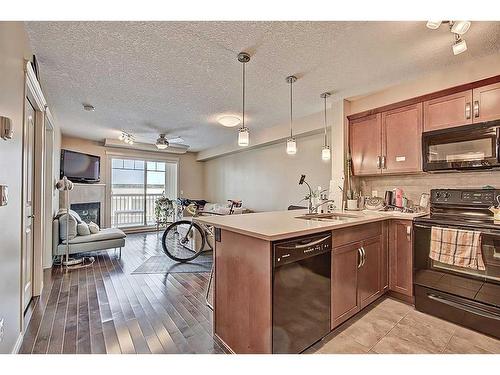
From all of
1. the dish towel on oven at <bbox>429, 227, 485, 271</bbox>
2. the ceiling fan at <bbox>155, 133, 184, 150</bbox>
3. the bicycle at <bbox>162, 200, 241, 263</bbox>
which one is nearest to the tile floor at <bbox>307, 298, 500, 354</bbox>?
the dish towel on oven at <bbox>429, 227, 485, 271</bbox>

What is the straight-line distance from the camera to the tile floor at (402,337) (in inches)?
70.1

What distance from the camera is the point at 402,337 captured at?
1.94 meters

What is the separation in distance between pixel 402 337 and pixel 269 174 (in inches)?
155

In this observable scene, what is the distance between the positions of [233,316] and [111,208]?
5993 mm

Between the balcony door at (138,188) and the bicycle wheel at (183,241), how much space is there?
317cm

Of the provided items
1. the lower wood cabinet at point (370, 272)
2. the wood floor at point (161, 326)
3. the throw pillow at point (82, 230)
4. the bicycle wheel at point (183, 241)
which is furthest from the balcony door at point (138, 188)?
the lower wood cabinet at point (370, 272)

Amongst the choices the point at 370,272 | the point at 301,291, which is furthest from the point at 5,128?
the point at 370,272

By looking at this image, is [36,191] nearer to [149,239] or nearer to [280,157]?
[149,239]

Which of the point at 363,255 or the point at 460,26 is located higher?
the point at 460,26

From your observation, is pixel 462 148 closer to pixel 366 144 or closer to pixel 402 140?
pixel 402 140

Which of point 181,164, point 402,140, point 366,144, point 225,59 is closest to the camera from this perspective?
point 225,59

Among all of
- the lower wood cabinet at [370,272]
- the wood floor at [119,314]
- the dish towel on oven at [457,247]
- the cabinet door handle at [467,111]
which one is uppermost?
the cabinet door handle at [467,111]

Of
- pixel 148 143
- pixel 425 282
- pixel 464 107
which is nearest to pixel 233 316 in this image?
pixel 425 282

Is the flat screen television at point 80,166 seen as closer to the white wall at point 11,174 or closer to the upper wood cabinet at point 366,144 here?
the white wall at point 11,174
